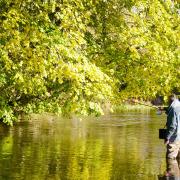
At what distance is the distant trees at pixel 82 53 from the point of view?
13.3 meters

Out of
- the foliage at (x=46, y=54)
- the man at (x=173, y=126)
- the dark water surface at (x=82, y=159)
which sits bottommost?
the dark water surface at (x=82, y=159)

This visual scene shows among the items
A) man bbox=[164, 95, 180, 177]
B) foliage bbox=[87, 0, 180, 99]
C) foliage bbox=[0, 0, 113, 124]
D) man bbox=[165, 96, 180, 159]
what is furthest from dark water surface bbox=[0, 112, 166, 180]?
foliage bbox=[87, 0, 180, 99]

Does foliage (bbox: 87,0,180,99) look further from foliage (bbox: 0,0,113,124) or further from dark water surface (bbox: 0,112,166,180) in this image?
dark water surface (bbox: 0,112,166,180)

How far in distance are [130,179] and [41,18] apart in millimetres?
5004

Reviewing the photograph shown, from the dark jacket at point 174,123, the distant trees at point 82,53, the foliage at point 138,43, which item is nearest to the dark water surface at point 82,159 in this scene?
the dark jacket at point 174,123

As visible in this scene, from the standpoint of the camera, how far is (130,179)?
50.2ft

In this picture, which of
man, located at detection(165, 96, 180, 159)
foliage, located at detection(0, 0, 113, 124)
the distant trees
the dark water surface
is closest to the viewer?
foliage, located at detection(0, 0, 113, 124)

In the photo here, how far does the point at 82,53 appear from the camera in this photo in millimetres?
14930

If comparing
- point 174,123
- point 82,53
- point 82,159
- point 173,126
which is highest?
point 82,53

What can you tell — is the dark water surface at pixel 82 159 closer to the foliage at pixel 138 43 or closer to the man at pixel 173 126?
the man at pixel 173 126

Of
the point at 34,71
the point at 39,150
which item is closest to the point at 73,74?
the point at 34,71

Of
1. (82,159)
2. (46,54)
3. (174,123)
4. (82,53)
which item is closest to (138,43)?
(82,53)

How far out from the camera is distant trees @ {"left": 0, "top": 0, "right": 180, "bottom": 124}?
1329 cm

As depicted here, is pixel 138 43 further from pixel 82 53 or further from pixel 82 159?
pixel 82 159
